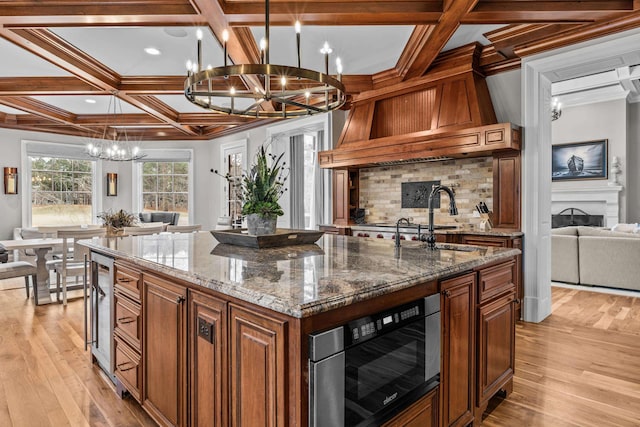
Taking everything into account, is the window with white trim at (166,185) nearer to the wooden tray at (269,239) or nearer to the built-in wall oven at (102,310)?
the built-in wall oven at (102,310)

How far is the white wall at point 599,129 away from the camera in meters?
7.58

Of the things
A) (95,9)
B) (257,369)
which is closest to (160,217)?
(95,9)

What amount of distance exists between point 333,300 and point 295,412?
35 centimetres

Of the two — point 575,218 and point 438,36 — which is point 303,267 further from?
point 575,218

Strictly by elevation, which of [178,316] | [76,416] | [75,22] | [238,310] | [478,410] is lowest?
[76,416]

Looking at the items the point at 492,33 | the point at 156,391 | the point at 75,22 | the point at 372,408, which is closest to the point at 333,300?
the point at 372,408

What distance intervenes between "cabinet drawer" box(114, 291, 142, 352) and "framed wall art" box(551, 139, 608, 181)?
8.83 meters

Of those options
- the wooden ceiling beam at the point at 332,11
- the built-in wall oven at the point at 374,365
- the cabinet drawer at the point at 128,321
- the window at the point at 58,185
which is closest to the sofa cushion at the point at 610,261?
the wooden ceiling beam at the point at 332,11

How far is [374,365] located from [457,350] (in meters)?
0.63

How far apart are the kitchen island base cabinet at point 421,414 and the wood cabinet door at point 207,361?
633 mm

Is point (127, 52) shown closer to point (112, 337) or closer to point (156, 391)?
point (112, 337)

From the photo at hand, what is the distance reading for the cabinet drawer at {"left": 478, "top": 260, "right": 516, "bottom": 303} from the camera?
1973 mm

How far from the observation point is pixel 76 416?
2.17m

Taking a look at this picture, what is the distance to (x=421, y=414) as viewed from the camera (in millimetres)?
1596
